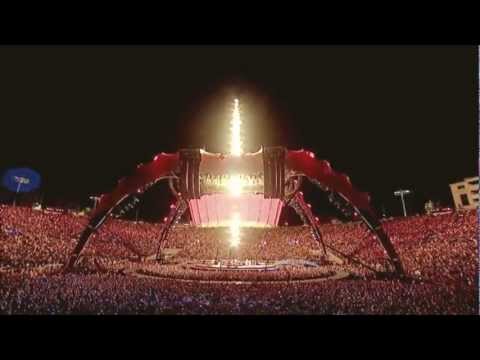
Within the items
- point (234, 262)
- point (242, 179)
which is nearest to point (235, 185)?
point (242, 179)

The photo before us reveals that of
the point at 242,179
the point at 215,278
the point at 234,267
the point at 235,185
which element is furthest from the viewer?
the point at 234,267

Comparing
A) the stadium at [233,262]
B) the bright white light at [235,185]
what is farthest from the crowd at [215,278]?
the bright white light at [235,185]

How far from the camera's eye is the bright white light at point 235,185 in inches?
731

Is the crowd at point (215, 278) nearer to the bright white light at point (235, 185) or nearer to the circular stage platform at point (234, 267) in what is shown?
the circular stage platform at point (234, 267)

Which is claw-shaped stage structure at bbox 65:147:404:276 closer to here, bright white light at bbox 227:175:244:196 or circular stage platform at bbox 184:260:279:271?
bright white light at bbox 227:175:244:196

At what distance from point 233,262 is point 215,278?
4.40m

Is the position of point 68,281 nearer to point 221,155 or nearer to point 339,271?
point 221,155

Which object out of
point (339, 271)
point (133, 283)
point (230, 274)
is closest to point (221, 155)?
point (230, 274)

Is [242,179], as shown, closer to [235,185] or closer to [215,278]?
[235,185]

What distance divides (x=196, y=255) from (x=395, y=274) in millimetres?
15119

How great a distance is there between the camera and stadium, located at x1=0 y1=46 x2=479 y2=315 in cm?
1162

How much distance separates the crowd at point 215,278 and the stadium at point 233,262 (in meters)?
0.05

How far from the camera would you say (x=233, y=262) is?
21141 millimetres

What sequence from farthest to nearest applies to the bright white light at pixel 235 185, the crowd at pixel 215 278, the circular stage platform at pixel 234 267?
the circular stage platform at pixel 234 267 < the bright white light at pixel 235 185 < the crowd at pixel 215 278
